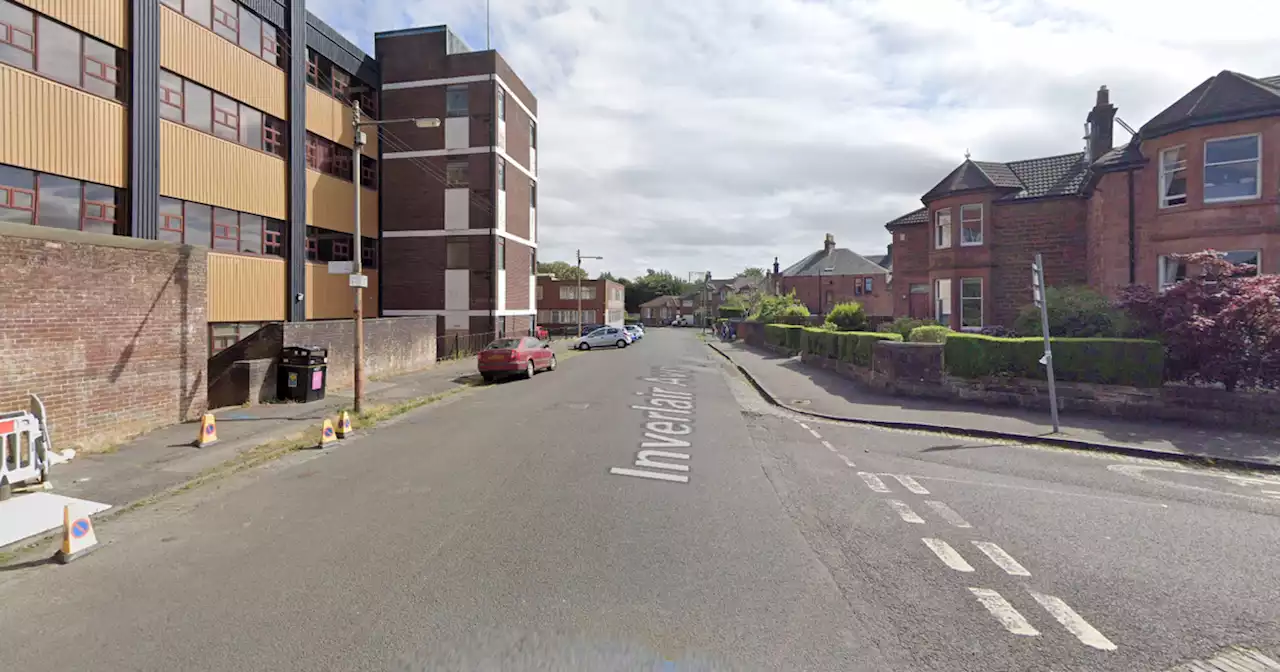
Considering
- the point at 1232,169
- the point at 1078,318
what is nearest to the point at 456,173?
the point at 1078,318

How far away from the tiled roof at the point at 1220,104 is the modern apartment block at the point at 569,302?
61.3 m

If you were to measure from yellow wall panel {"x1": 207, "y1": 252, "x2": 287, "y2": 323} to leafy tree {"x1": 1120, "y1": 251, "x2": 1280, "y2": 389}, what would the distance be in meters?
24.6

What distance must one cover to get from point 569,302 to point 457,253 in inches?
1685

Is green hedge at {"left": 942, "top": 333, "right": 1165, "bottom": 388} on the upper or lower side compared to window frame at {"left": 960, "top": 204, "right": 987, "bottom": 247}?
lower

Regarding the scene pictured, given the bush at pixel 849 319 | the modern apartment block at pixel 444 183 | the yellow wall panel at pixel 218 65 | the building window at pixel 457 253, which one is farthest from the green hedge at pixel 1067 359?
the building window at pixel 457 253

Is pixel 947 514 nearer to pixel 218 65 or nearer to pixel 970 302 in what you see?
pixel 970 302

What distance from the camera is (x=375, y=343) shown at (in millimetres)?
20422

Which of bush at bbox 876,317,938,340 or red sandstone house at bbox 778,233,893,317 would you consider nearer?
bush at bbox 876,317,938,340

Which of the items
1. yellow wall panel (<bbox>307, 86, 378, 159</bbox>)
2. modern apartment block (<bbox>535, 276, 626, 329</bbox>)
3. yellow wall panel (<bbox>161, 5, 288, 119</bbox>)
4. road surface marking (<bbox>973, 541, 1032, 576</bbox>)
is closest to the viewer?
road surface marking (<bbox>973, 541, 1032, 576</bbox>)

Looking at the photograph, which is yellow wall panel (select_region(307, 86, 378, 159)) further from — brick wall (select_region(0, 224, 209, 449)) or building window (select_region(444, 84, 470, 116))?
brick wall (select_region(0, 224, 209, 449))

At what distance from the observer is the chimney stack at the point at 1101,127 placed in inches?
902

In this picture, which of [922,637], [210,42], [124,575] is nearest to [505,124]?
[210,42]

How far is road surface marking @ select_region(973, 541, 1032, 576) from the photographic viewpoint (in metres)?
4.89

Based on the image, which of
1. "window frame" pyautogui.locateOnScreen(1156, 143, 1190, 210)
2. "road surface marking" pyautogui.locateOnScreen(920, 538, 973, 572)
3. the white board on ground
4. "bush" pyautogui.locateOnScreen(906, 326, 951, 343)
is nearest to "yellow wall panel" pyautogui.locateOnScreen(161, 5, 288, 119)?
the white board on ground
